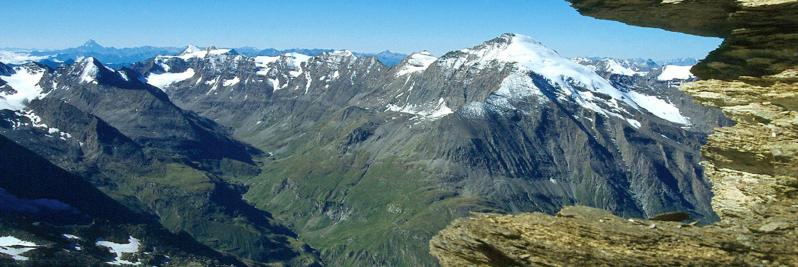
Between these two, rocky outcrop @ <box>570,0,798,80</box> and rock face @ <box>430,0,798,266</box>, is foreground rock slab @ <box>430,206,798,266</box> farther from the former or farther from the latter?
rocky outcrop @ <box>570,0,798,80</box>

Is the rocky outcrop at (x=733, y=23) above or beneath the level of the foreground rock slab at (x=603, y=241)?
above

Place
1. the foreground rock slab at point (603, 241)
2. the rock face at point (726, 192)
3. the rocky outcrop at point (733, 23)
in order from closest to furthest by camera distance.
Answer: the foreground rock slab at point (603, 241) < the rock face at point (726, 192) < the rocky outcrop at point (733, 23)

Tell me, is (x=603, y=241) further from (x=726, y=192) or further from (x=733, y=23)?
(x=733, y=23)

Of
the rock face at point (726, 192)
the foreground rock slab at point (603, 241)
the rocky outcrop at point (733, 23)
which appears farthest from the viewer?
the rocky outcrop at point (733, 23)

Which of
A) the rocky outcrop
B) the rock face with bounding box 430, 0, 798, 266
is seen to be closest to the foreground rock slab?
the rock face with bounding box 430, 0, 798, 266

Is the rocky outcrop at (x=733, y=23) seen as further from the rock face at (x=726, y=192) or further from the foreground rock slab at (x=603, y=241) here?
the foreground rock slab at (x=603, y=241)

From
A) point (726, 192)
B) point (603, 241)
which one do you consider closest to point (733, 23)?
point (726, 192)

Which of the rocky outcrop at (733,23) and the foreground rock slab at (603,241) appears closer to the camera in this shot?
the foreground rock slab at (603,241)

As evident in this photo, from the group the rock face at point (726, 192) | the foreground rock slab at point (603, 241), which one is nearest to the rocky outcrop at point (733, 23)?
the rock face at point (726, 192)
